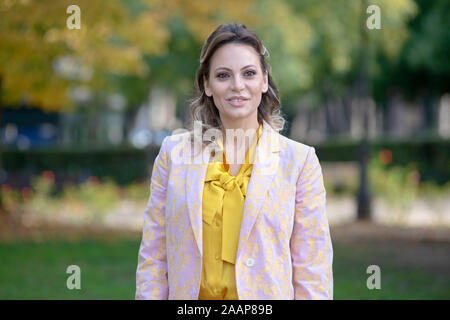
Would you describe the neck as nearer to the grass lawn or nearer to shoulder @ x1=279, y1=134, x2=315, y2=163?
shoulder @ x1=279, y1=134, x2=315, y2=163

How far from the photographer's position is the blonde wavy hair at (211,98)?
112 inches

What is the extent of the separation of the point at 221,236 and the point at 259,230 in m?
0.16

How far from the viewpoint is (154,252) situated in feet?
9.46

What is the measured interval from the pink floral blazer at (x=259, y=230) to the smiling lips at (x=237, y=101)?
0.19 meters

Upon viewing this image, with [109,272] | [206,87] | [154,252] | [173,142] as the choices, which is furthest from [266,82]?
[109,272]

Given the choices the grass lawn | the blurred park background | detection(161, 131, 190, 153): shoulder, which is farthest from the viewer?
the blurred park background

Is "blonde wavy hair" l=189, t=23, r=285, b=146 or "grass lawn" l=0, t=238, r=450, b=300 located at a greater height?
"blonde wavy hair" l=189, t=23, r=285, b=146

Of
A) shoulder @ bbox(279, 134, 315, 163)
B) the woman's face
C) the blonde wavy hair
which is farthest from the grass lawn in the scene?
the woman's face

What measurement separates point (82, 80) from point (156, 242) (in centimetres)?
1059

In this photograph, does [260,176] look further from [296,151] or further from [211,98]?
[211,98]

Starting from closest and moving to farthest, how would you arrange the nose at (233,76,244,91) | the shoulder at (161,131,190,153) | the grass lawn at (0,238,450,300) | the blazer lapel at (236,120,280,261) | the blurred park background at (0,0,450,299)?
the blazer lapel at (236,120,280,261), the nose at (233,76,244,91), the shoulder at (161,131,190,153), the grass lawn at (0,238,450,300), the blurred park background at (0,0,450,299)

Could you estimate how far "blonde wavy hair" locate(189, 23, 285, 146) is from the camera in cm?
285

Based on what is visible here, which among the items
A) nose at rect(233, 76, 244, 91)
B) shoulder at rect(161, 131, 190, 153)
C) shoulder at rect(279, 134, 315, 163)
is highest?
nose at rect(233, 76, 244, 91)
